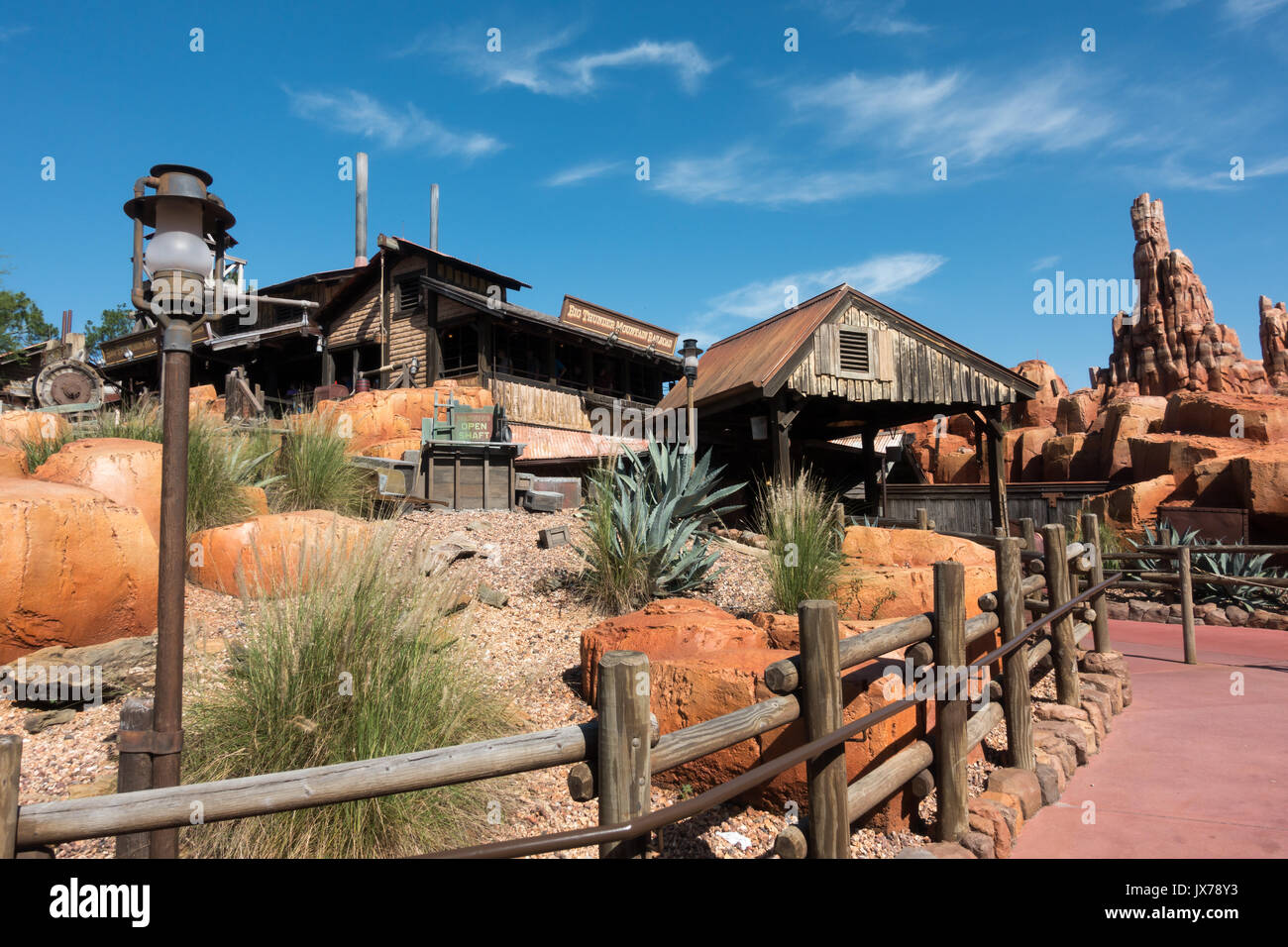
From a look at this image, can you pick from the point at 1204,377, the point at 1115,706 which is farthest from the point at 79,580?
the point at 1204,377

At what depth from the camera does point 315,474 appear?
8664 millimetres

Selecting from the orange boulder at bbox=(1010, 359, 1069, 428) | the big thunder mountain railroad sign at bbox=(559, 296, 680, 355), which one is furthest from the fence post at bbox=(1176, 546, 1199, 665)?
the orange boulder at bbox=(1010, 359, 1069, 428)

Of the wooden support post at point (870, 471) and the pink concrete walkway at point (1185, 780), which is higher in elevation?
the wooden support post at point (870, 471)

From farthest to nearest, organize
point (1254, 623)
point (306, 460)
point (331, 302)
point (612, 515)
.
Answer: point (331, 302) → point (1254, 623) → point (306, 460) → point (612, 515)

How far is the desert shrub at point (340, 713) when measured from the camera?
2.83 m

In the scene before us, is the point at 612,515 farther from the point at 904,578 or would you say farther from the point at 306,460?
the point at 306,460

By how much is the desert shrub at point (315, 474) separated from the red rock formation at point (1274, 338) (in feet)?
190

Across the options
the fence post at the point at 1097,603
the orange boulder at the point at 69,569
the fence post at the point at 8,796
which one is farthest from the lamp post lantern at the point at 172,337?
the fence post at the point at 1097,603

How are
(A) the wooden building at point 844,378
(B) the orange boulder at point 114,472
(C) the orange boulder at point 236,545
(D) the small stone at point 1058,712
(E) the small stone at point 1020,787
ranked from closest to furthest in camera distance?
(E) the small stone at point 1020,787, (D) the small stone at point 1058,712, (B) the orange boulder at point 114,472, (C) the orange boulder at point 236,545, (A) the wooden building at point 844,378

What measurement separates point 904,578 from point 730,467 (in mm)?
10864

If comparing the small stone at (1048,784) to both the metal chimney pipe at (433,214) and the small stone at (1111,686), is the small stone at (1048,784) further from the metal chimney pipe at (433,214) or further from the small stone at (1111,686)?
the metal chimney pipe at (433,214)
